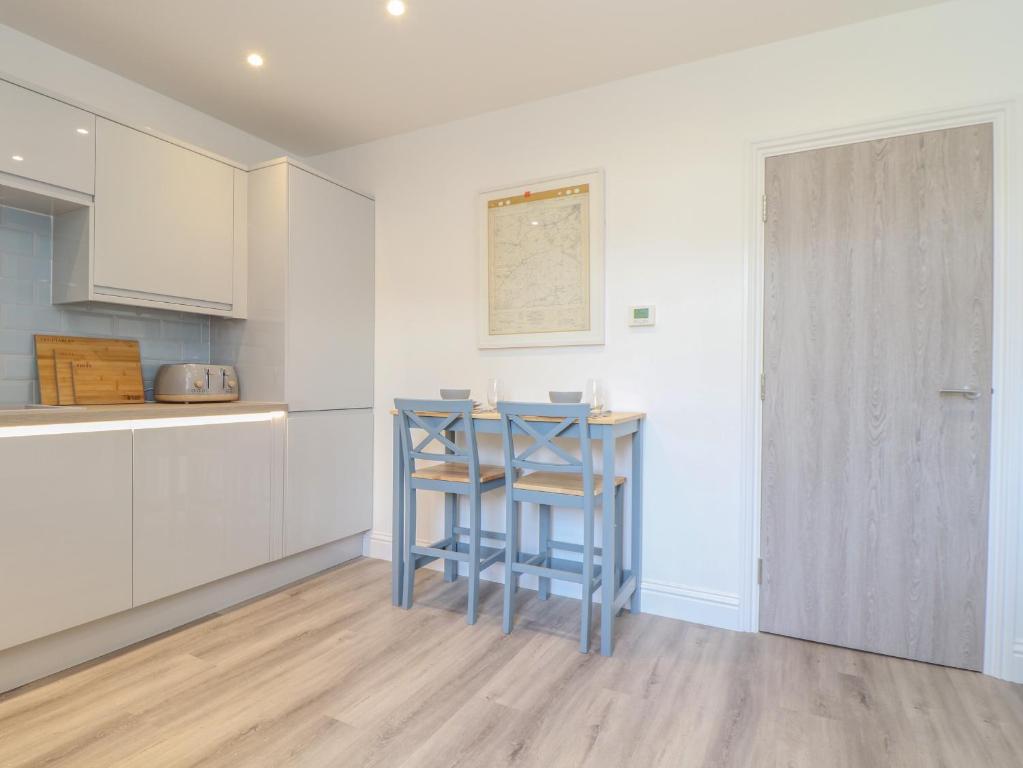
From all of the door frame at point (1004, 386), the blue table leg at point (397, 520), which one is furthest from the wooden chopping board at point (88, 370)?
the door frame at point (1004, 386)

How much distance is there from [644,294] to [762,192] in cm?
68

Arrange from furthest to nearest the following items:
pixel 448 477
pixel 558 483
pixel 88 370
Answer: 1. pixel 448 477
2. pixel 88 370
3. pixel 558 483

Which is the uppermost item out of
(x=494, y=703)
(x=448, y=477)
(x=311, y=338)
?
(x=311, y=338)

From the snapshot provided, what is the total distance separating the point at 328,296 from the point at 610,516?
2051 mm

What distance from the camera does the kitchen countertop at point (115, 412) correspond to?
1.94 metres

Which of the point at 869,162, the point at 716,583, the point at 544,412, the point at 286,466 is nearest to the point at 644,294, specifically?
the point at 544,412

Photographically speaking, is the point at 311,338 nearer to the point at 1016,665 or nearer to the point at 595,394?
the point at 595,394

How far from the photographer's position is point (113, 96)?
275 cm

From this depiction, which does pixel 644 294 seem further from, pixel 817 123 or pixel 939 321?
pixel 939 321

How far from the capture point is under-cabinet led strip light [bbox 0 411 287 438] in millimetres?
1973

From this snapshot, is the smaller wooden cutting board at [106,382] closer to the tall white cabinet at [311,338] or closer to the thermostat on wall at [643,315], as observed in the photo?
the tall white cabinet at [311,338]

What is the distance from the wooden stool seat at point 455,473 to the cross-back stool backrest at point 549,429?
0.90 feet

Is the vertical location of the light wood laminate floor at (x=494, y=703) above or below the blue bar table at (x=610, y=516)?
below

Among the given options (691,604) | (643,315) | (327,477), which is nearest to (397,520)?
(327,477)
